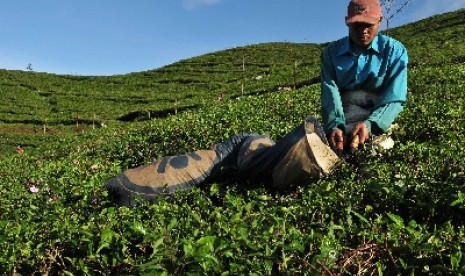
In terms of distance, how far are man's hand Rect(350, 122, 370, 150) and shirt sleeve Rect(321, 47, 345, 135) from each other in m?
0.17

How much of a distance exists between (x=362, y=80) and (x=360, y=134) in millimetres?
819

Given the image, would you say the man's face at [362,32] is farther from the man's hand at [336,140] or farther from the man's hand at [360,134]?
the man's hand at [336,140]

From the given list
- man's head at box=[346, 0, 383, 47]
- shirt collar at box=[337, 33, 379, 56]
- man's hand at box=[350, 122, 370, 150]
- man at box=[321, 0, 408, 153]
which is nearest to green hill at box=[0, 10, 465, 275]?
man's hand at box=[350, 122, 370, 150]

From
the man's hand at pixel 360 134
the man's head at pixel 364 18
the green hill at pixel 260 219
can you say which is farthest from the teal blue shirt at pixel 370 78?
the green hill at pixel 260 219

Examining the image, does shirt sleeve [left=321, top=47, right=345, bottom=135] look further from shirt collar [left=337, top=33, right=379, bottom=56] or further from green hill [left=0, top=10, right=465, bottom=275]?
green hill [left=0, top=10, right=465, bottom=275]

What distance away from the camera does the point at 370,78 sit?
615 cm

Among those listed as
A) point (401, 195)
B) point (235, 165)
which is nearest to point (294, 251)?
point (401, 195)

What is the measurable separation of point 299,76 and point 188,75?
24.1 m

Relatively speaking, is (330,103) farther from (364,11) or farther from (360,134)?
(364,11)

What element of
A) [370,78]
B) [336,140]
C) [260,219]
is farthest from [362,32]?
[260,219]

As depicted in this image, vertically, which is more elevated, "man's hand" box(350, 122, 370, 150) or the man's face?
the man's face

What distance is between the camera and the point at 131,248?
3668mm

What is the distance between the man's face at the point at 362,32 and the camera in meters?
5.87

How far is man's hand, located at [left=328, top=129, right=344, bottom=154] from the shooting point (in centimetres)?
569
